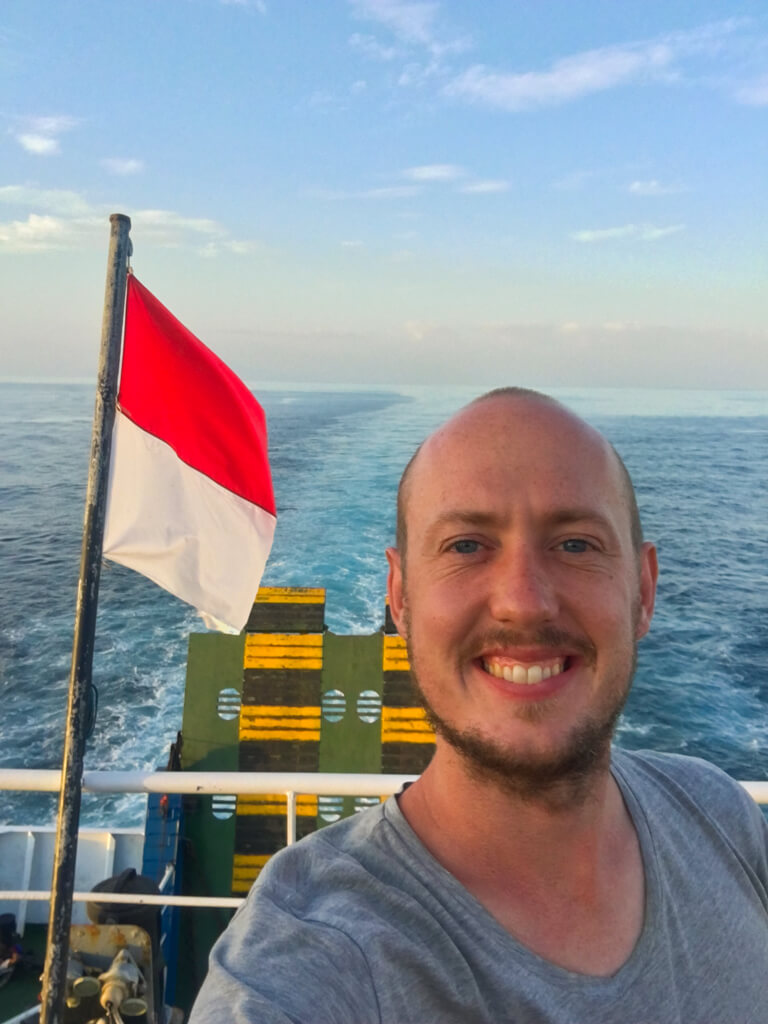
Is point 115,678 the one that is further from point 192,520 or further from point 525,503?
point 525,503

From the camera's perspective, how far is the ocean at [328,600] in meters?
12.9

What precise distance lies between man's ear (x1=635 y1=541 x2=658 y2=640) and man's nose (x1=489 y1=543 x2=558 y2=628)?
259mm

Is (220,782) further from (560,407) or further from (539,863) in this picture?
(560,407)

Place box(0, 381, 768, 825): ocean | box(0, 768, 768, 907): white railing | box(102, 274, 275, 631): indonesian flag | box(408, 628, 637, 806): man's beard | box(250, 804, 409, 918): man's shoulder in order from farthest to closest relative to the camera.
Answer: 1. box(0, 381, 768, 825): ocean
2. box(102, 274, 275, 631): indonesian flag
3. box(0, 768, 768, 907): white railing
4. box(408, 628, 637, 806): man's beard
5. box(250, 804, 409, 918): man's shoulder

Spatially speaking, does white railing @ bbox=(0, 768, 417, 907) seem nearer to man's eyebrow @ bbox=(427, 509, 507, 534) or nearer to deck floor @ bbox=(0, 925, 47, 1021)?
man's eyebrow @ bbox=(427, 509, 507, 534)

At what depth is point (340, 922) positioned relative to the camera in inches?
38.3

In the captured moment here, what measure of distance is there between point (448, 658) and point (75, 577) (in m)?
20.8

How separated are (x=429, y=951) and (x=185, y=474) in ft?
8.77

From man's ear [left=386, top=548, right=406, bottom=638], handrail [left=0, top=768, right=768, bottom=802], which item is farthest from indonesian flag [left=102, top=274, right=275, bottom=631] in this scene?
man's ear [left=386, top=548, right=406, bottom=638]

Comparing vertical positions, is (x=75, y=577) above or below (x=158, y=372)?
below

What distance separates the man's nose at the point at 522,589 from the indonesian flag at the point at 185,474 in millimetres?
2234

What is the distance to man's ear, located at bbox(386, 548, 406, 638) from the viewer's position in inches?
52.7

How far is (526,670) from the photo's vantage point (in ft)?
3.78

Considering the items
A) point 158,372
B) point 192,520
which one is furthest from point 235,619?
point 158,372
